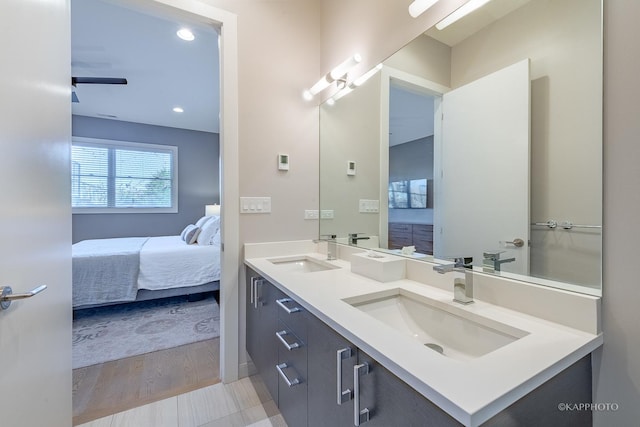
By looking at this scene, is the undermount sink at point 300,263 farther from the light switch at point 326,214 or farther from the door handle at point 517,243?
the door handle at point 517,243

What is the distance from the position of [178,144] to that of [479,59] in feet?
17.7

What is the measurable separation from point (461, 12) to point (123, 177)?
219 inches

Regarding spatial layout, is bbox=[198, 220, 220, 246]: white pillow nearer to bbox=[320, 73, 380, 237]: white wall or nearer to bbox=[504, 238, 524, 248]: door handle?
bbox=[320, 73, 380, 237]: white wall

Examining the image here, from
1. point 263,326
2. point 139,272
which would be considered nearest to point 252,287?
point 263,326

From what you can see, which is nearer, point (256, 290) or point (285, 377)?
point (285, 377)

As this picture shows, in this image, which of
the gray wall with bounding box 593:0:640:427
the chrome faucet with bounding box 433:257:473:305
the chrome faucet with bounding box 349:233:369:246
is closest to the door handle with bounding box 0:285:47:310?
the chrome faucet with bounding box 433:257:473:305

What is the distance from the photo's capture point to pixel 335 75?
1760 mm

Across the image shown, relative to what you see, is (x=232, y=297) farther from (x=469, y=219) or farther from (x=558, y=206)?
(x=558, y=206)

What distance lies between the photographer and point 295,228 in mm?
2016

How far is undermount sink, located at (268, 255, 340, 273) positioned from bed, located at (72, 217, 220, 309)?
1720mm

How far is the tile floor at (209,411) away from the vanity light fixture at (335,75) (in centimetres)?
204

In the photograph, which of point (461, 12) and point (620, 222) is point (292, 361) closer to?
point (620, 222)

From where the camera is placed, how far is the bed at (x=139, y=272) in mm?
2725

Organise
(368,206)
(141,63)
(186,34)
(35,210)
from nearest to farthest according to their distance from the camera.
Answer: (35,210), (368,206), (186,34), (141,63)
